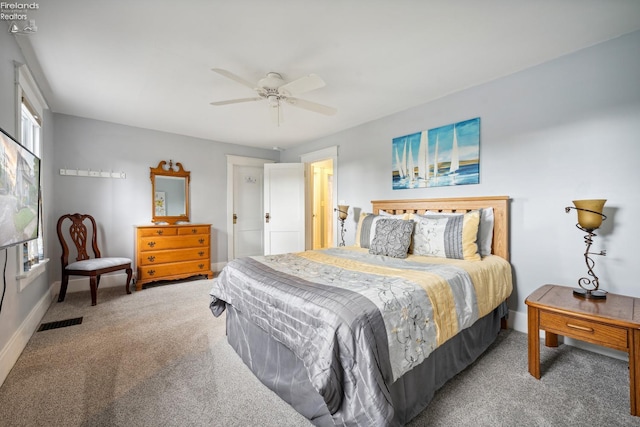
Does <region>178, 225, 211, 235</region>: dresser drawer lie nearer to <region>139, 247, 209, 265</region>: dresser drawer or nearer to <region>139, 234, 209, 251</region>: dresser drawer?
<region>139, 234, 209, 251</region>: dresser drawer

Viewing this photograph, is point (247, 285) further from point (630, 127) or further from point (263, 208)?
point (263, 208)

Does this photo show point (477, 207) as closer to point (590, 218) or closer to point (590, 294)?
point (590, 218)

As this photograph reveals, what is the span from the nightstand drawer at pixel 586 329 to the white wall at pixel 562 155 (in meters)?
0.76

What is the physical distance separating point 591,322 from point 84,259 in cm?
527

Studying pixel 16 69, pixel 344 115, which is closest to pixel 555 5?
pixel 344 115

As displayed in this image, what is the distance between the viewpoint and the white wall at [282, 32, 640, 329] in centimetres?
202

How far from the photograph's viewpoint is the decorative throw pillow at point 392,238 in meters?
2.59

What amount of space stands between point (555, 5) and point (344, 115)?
2.29 meters

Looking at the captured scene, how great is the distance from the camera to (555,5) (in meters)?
1.72

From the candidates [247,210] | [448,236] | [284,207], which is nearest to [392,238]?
[448,236]

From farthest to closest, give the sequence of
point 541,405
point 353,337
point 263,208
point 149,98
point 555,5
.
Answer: point 263,208 < point 149,98 < point 555,5 < point 541,405 < point 353,337

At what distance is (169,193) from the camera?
4477mm

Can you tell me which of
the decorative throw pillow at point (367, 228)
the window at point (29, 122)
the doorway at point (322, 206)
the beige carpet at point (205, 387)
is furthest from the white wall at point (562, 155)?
the window at point (29, 122)

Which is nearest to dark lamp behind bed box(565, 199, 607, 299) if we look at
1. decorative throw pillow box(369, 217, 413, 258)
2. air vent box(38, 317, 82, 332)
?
decorative throw pillow box(369, 217, 413, 258)
